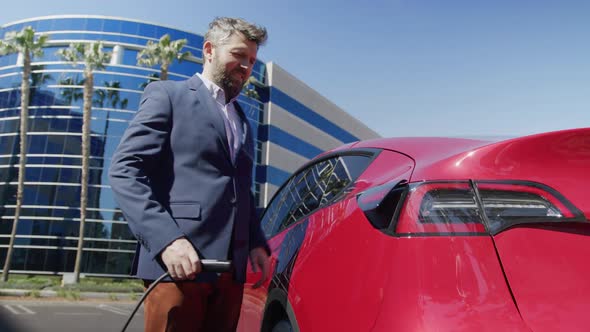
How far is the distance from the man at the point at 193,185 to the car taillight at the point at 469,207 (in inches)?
25.6

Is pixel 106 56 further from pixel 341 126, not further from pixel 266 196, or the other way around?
pixel 341 126

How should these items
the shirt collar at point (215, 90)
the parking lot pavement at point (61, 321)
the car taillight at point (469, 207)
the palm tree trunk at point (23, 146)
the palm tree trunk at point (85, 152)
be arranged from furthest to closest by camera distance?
the palm tree trunk at point (23, 146)
the palm tree trunk at point (85, 152)
the parking lot pavement at point (61, 321)
the shirt collar at point (215, 90)
the car taillight at point (469, 207)

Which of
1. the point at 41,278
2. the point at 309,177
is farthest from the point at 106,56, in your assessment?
the point at 309,177

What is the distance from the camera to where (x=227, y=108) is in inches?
71.0

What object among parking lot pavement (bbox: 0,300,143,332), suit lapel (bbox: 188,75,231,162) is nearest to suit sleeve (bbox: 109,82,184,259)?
suit lapel (bbox: 188,75,231,162)

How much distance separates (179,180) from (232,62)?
55 cm

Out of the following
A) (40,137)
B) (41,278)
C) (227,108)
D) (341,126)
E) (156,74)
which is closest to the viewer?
(227,108)

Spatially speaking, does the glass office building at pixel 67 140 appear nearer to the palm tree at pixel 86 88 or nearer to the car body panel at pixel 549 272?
the palm tree at pixel 86 88

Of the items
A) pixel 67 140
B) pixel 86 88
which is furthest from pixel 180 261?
pixel 67 140

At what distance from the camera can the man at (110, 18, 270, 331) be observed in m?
1.37

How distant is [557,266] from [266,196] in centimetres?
3333

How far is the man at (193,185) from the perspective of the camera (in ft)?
4.50

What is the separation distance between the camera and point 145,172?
1.50 meters

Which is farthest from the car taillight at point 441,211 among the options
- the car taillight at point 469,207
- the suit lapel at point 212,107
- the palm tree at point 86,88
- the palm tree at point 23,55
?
the palm tree at point 23,55
